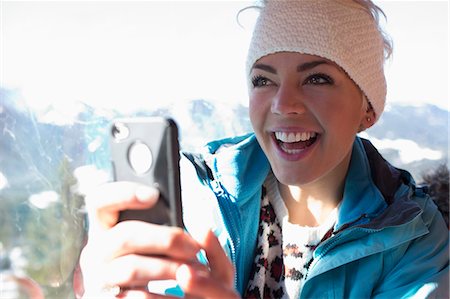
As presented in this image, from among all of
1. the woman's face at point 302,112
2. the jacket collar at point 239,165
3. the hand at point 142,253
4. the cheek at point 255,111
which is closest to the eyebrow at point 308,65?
the woman's face at point 302,112

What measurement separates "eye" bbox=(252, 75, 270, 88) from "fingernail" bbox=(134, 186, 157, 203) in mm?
529

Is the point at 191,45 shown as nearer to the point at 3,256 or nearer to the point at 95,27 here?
the point at 95,27

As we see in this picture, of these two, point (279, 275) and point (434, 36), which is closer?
point (279, 275)

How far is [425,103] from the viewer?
1338 millimetres

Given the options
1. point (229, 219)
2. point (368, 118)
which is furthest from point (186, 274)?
point (368, 118)

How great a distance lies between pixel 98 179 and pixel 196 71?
311 mm

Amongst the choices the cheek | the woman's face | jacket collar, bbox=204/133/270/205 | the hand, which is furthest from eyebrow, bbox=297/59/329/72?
the hand

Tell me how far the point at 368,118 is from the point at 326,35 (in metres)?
0.24

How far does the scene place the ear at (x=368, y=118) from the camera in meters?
1.16

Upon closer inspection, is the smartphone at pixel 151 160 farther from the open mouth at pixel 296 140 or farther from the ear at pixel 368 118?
the ear at pixel 368 118

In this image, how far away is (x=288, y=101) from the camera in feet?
3.34

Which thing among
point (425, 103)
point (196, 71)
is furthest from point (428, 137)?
point (196, 71)

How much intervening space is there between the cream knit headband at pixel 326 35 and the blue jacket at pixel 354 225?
19cm

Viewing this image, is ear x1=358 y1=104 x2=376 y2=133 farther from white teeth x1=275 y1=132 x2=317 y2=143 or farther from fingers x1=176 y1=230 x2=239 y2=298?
fingers x1=176 y1=230 x2=239 y2=298
